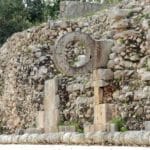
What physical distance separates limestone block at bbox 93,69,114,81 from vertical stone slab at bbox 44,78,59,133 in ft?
4.47

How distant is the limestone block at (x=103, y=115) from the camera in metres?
16.3

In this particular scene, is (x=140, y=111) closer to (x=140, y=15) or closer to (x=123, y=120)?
(x=123, y=120)

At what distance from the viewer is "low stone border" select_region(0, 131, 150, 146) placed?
40.4ft

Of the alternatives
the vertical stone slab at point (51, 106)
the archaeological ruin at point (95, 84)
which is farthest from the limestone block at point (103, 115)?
the vertical stone slab at point (51, 106)

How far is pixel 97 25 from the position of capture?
2064 cm

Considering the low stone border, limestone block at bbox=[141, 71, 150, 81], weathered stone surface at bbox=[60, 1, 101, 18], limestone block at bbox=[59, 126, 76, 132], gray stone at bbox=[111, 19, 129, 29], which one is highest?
weathered stone surface at bbox=[60, 1, 101, 18]

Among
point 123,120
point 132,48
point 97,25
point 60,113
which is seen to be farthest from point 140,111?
point 97,25

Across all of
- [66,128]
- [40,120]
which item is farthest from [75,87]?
[66,128]

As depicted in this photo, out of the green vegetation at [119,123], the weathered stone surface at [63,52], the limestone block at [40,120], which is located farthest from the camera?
the limestone block at [40,120]

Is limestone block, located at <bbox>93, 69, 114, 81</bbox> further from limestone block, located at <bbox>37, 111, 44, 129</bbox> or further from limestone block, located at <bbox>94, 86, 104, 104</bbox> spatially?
limestone block, located at <bbox>37, 111, 44, 129</bbox>

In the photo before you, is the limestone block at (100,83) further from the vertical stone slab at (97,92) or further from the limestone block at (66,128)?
the limestone block at (66,128)

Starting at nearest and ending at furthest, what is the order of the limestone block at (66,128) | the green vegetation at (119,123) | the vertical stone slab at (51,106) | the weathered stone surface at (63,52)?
the green vegetation at (119,123)
the weathered stone surface at (63,52)
the limestone block at (66,128)
the vertical stone slab at (51,106)

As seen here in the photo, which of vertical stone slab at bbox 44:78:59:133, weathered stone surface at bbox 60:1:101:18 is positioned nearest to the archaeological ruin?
vertical stone slab at bbox 44:78:59:133

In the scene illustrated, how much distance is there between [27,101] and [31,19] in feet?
55.5
